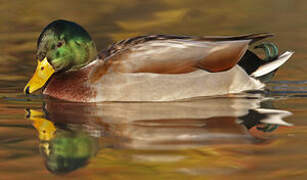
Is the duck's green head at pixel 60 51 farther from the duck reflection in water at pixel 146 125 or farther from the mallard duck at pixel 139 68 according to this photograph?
the duck reflection in water at pixel 146 125

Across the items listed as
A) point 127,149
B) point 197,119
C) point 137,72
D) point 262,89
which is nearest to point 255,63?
point 262,89

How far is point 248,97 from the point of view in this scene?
7898 millimetres

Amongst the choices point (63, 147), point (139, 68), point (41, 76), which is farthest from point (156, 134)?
point (41, 76)

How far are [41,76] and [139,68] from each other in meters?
1.21

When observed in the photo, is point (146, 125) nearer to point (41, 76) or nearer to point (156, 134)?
point (156, 134)

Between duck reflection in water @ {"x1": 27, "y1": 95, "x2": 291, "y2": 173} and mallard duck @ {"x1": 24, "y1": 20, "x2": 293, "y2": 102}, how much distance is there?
0.21 metres

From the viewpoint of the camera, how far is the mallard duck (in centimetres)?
772

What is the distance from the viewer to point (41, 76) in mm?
7980

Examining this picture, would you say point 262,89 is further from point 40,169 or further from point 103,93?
point 40,169

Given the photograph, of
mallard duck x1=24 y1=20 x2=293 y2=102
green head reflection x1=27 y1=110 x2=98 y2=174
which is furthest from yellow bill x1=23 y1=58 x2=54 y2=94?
green head reflection x1=27 y1=110 x2=98 y2=174

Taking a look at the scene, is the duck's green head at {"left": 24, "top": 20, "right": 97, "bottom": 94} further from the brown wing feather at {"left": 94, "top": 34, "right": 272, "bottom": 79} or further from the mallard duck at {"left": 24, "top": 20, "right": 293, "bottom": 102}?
the brown wing feather at {"left": 94, "top": 34, "right": 272, "bottom": 79}

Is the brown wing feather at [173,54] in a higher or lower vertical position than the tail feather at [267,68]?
higher

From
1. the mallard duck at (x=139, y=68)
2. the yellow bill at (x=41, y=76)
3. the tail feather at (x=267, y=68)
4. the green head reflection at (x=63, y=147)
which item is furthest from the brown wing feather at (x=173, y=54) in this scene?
the green head reflection at (x=63, y=147)

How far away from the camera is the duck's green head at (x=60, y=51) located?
7.92 m
